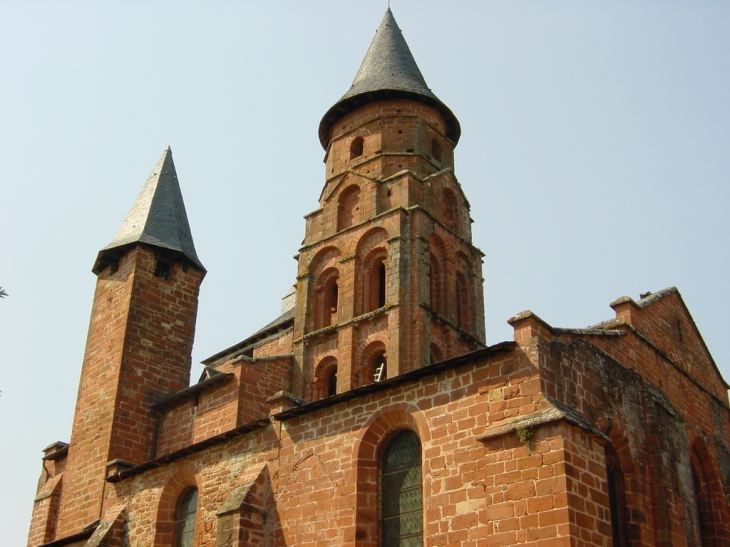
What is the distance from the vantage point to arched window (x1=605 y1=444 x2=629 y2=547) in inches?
543

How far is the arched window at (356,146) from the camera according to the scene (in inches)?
1101

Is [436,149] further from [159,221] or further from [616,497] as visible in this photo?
[616,497]

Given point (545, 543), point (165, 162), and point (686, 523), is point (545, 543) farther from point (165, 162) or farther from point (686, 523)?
point (165, 162)

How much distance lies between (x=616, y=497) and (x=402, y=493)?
3.63 m

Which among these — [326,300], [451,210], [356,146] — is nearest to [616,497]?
[326,300]

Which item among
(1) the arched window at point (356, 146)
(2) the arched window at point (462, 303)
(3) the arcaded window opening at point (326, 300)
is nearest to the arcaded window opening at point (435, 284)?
(2) the arched window at point (462, 303)

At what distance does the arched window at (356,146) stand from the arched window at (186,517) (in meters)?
14.0

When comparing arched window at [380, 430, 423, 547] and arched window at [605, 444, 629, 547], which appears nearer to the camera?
arched window at [380, 430, 423, 547]

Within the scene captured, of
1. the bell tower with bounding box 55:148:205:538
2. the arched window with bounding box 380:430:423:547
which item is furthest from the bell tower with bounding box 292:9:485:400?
the arched window with bounding box 380:430:423:547

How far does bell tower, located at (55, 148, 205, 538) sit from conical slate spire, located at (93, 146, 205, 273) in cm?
4

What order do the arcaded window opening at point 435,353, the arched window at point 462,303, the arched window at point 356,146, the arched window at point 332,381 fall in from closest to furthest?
the arcaded window opening at point 435,353 < the arched window at point 332,381 < the arched window at point 462,303 < the arched window at point 356,146

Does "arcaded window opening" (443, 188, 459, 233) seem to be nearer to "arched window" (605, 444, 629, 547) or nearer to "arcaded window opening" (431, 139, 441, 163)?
"arcaded window opening" (431, 139, 441, 163)

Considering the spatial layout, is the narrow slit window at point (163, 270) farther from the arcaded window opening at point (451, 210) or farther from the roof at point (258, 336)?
the arcaded window opening at point (451, 210)

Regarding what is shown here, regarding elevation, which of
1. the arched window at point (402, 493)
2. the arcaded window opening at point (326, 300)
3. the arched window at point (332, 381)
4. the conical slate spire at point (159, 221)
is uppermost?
the conical slate spire at point (159, 221)
